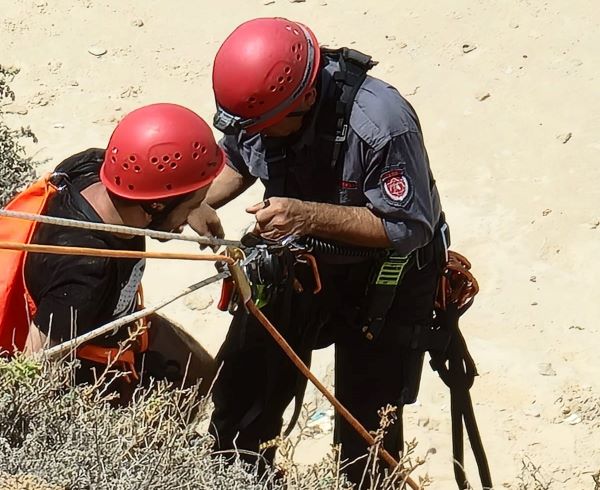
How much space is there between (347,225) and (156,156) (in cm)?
62

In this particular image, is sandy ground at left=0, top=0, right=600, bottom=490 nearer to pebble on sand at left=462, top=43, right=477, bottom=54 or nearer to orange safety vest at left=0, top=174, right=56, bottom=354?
pebble on sand at left=462, top=43, right=477, bottom=54

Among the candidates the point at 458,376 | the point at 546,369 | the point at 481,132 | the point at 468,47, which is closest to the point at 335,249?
the point at 458,376

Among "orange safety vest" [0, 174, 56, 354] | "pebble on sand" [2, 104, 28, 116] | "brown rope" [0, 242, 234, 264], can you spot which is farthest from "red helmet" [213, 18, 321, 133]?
"pebble on sand" [2, 104, 28, 116]

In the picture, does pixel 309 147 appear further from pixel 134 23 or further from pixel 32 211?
pixel 134 23

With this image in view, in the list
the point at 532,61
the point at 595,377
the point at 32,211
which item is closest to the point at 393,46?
the point at 532,61

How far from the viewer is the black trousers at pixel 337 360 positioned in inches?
137

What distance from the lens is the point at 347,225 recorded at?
9.83 ft

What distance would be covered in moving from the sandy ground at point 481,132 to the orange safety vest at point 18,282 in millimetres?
2012

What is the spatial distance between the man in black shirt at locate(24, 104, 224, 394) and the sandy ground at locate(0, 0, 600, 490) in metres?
2.07

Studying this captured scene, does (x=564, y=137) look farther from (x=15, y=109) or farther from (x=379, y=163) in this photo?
(x=379, y=163)

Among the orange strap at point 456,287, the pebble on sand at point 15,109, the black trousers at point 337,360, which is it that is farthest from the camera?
the pebble on sand at point 15,109

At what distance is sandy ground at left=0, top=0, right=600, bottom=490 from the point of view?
16.1ft

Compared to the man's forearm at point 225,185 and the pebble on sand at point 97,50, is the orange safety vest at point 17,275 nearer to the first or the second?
the man's forearm at point 225,185

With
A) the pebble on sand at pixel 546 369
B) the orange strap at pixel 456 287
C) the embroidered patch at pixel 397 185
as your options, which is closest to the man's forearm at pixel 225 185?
the embroidered patch at pixel 397 185
